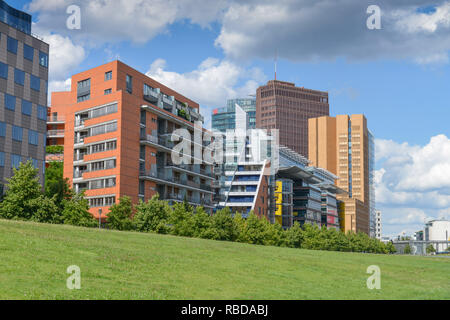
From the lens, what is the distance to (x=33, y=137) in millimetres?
81250

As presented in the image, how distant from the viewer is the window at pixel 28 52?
3172 inches

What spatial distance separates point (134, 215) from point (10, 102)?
24980 mm

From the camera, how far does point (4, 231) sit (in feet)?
111

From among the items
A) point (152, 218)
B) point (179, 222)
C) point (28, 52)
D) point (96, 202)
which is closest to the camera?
point (152, 218)

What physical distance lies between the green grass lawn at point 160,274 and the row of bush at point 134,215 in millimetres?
15933

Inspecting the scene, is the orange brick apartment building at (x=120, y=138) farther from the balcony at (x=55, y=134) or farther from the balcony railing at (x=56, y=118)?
the balcony railing at (x=56, y=118)

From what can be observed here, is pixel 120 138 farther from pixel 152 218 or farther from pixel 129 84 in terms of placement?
pixel 152 218

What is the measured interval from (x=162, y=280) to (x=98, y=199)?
66.1 metres

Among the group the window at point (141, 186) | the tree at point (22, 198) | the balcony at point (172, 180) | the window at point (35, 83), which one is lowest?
the tree at point (22, 198)

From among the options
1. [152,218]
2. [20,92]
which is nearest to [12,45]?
[20,92]

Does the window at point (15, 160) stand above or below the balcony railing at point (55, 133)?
below

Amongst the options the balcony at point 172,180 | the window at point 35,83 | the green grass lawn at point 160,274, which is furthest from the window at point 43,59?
the green grass lawn at point 160,274

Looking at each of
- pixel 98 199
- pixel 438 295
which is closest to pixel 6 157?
pixel 98 199
